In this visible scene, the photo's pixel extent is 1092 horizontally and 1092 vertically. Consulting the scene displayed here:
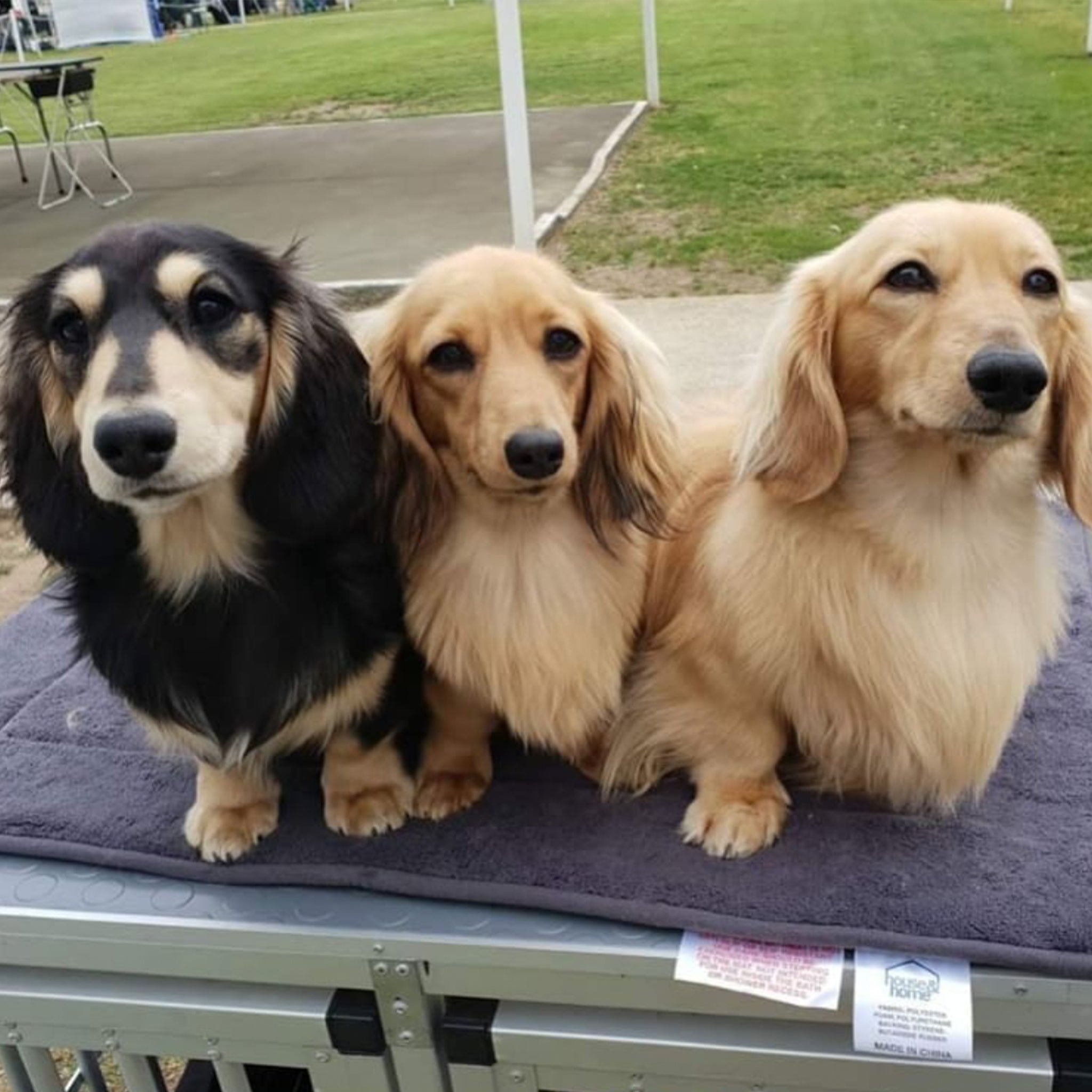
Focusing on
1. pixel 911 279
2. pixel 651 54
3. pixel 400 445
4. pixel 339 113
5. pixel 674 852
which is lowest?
pixel 339 113

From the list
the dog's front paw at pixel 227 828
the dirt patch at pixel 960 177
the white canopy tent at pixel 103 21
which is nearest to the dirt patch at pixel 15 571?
the dog's front paw at pixel 227 828

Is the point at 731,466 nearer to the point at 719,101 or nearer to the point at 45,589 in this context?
the point at 45,589

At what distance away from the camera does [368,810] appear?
5.62ft

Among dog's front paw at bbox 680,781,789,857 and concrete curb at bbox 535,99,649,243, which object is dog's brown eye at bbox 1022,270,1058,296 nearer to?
dog's front paw at bbox 680,781,789,857

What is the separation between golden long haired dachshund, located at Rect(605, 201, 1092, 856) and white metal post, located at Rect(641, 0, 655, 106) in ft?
34.7

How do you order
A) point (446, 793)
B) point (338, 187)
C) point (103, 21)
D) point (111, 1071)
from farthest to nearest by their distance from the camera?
point (103, 21), point (338, 187), point (111, 1071), point (446, 793)

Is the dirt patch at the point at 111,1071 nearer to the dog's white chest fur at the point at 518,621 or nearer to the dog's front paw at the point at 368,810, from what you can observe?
the dog's front paw at the point at 368,810

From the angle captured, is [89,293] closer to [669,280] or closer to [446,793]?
[446,793]

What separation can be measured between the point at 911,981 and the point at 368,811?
2.45ft

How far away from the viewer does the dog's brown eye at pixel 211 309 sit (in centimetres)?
146

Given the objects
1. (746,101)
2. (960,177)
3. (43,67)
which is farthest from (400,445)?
(746,101)

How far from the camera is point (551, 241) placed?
6.86 m

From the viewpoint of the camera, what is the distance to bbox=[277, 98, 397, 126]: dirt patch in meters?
12.9

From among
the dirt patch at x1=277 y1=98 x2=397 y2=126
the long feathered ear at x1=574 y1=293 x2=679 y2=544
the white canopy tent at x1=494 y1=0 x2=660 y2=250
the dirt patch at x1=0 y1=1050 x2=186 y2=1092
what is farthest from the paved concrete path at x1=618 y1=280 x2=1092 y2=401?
the dirt patch at x1=277 y1=98 x2=397 y2=126
